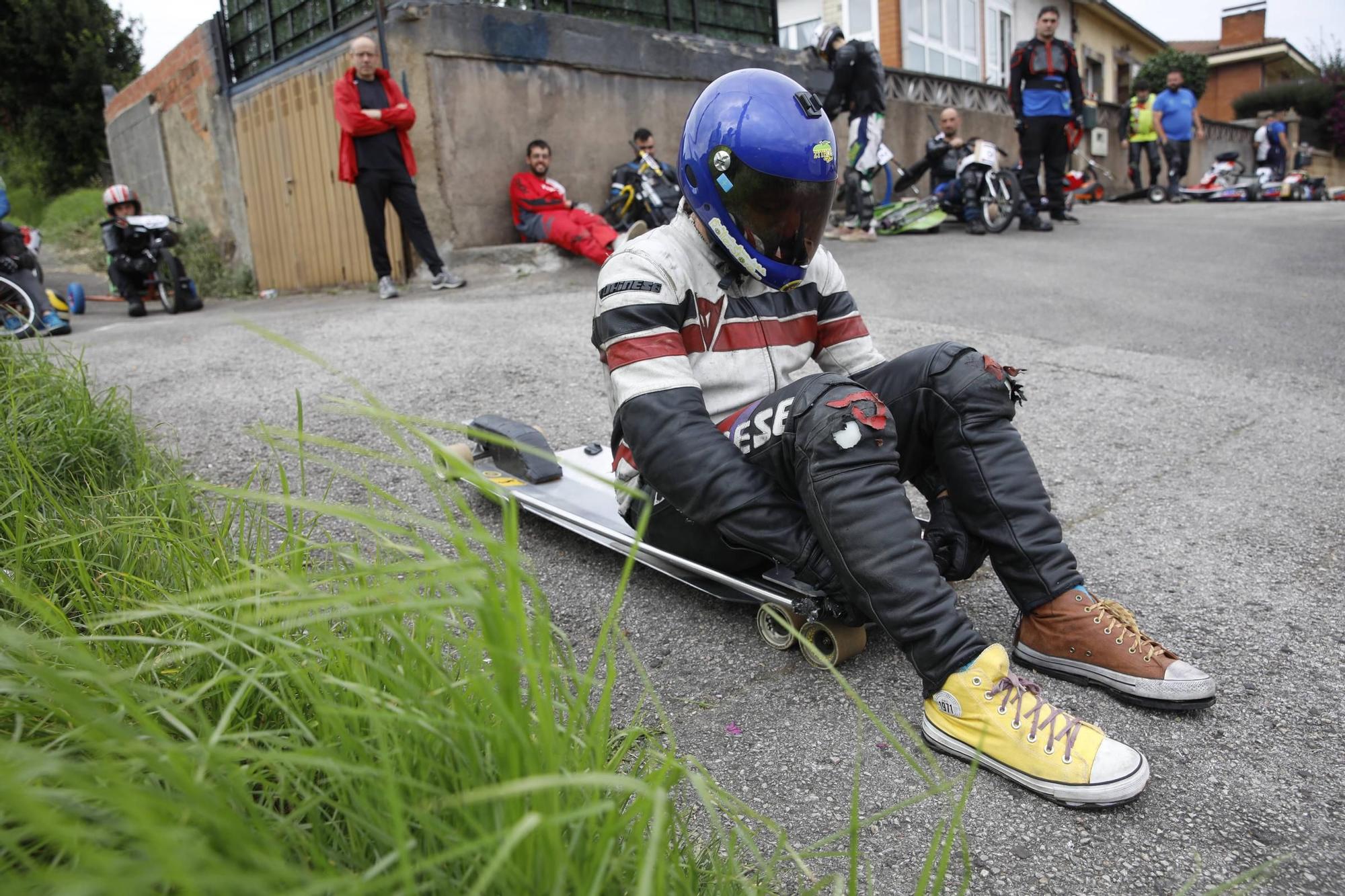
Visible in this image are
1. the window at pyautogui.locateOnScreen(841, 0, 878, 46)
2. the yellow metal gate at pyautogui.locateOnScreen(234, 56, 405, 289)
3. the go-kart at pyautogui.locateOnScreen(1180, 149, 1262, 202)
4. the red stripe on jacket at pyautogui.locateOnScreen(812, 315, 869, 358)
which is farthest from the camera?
the window at pyautogui.locateOnScreen(841, 0, 878, 46)

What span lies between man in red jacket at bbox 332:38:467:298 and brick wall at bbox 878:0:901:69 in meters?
12.9

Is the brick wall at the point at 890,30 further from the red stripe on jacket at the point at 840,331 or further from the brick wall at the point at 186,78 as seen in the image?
the red stripe on jacket at the point at 840,331

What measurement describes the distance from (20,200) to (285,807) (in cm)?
2757

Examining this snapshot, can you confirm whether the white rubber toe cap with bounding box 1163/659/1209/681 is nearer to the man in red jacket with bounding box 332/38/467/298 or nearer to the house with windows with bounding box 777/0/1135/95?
the man in red jacket with bounding box 332/38/467/298

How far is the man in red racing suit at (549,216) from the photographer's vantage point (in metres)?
7.75

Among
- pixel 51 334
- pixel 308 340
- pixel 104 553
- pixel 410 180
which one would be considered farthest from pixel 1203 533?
pixel 51 334

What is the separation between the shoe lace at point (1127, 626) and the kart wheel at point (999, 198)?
8761 millimetres

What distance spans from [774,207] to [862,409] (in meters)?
0.58

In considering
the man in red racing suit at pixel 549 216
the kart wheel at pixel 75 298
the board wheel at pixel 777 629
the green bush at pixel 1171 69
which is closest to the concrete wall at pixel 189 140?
the kart wheel at pixel 75 298

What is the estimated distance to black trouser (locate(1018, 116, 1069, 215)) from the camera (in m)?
9.84

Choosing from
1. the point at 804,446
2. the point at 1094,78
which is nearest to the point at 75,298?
the point at 804,446

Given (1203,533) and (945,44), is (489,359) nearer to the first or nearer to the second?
(1203,533)

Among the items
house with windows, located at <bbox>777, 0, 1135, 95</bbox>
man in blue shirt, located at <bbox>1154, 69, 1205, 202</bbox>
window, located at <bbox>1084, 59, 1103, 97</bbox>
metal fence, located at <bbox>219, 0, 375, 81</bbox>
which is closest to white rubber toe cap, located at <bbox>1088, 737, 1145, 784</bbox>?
metal fence, located at <bbox>219, 0, 375, 81</bbox>

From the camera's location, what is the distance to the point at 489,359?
16.3 feet
